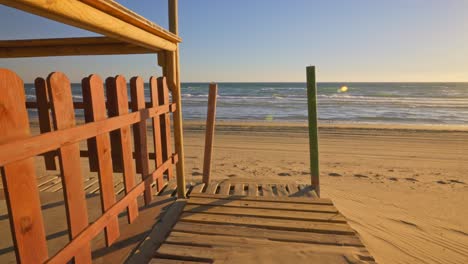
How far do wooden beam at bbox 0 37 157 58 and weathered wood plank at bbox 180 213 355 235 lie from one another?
210cm

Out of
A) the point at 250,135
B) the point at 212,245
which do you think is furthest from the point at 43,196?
the point at 250,135

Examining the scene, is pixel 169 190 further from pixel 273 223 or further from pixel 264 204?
pixel 273 223

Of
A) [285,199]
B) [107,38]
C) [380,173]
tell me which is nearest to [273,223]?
[285,199]

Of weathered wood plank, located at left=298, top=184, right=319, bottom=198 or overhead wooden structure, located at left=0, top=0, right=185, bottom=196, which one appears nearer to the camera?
overhead wooden structure, located at left=0, top=0, right=185, bottom=196

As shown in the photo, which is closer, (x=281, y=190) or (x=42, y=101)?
(x=42, y=101)

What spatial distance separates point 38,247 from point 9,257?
51.8 inches

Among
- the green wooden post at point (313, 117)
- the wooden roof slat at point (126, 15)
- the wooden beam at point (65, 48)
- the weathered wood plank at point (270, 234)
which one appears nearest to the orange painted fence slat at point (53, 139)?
the wooden roof slat at point (126, 15)

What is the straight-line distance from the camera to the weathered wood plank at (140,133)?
2.87 m

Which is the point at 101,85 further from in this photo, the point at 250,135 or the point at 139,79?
the point at 250,135

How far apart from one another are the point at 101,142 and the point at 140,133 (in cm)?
75

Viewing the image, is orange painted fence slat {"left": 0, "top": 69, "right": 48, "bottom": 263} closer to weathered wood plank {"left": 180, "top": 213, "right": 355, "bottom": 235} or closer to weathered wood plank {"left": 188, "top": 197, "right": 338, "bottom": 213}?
weathered wood plank {"left": 180, "top": 213, "right": 355, "bottom": 235}

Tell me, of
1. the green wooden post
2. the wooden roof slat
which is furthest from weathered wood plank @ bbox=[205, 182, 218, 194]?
the wooden roof slat

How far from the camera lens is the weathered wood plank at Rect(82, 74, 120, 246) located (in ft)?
7.09

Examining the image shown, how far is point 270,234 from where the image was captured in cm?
291
